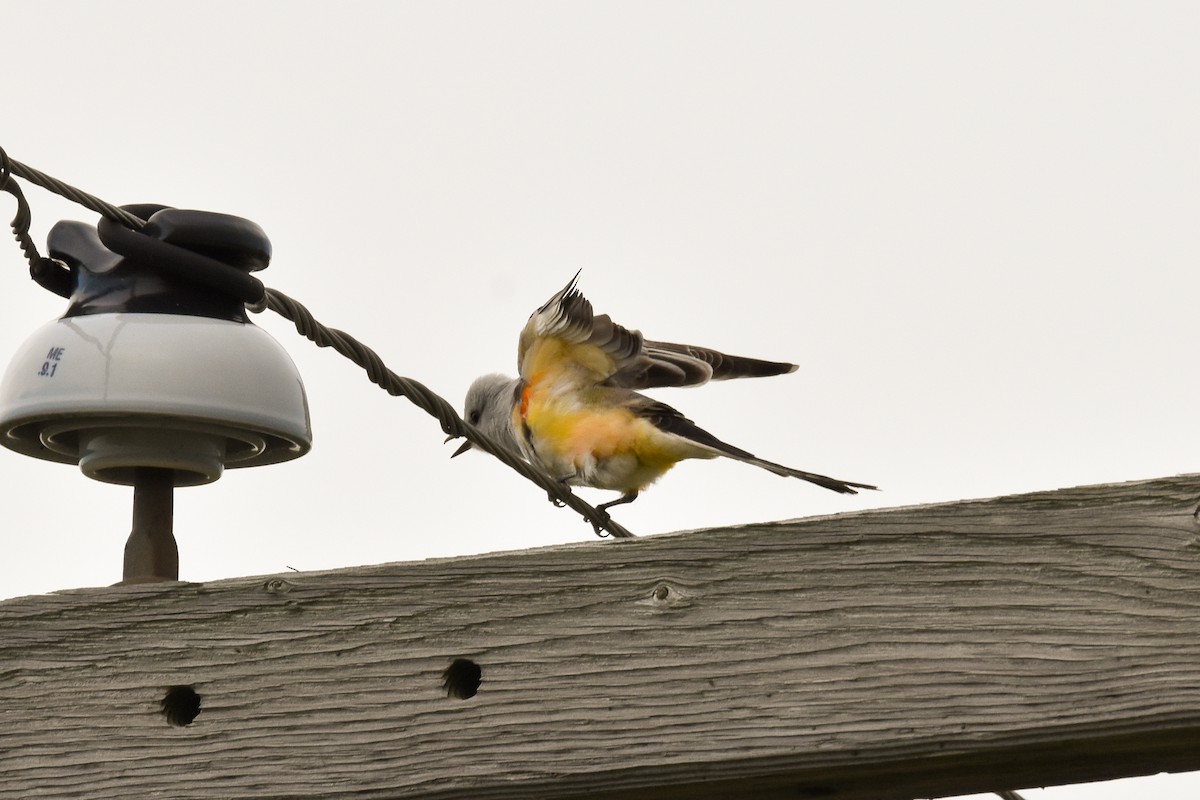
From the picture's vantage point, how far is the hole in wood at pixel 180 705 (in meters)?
1.98

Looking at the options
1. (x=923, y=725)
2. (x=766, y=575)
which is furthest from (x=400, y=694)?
(x=923, y=725)

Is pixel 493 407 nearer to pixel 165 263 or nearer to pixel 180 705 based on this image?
pixel 165 263

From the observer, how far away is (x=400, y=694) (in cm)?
188

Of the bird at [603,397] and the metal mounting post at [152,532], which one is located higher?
the bird at [603,397]

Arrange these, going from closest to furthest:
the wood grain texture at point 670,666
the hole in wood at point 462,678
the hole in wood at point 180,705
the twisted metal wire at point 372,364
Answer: the wood grain texture at point 670,666 → the hole in wood at point 462,678 → the hole in wood at point 180,705 → the twisted metal wire at point 372,364

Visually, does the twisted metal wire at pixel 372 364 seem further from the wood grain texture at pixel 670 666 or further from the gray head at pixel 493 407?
the gray head at pixel 493 407

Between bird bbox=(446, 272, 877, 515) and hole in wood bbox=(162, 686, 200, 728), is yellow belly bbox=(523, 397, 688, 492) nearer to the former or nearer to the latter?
bird bbox=(446, 272, 877, 515)

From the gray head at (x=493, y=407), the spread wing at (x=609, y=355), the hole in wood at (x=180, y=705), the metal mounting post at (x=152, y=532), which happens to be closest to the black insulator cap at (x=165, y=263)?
the metal mounting post at (x=152, y=532)

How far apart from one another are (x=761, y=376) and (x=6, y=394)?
2979mm

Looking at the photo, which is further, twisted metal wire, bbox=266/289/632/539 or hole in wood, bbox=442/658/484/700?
twisted metal wire, bbox=266/289/632/539

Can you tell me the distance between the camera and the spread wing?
4.76m

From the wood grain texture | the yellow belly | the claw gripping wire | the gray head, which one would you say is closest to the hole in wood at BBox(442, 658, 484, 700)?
the wood grain texture

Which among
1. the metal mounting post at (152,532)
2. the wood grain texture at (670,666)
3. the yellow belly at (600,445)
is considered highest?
the yellow belly at (600,445)

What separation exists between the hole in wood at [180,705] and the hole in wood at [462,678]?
0.34m
